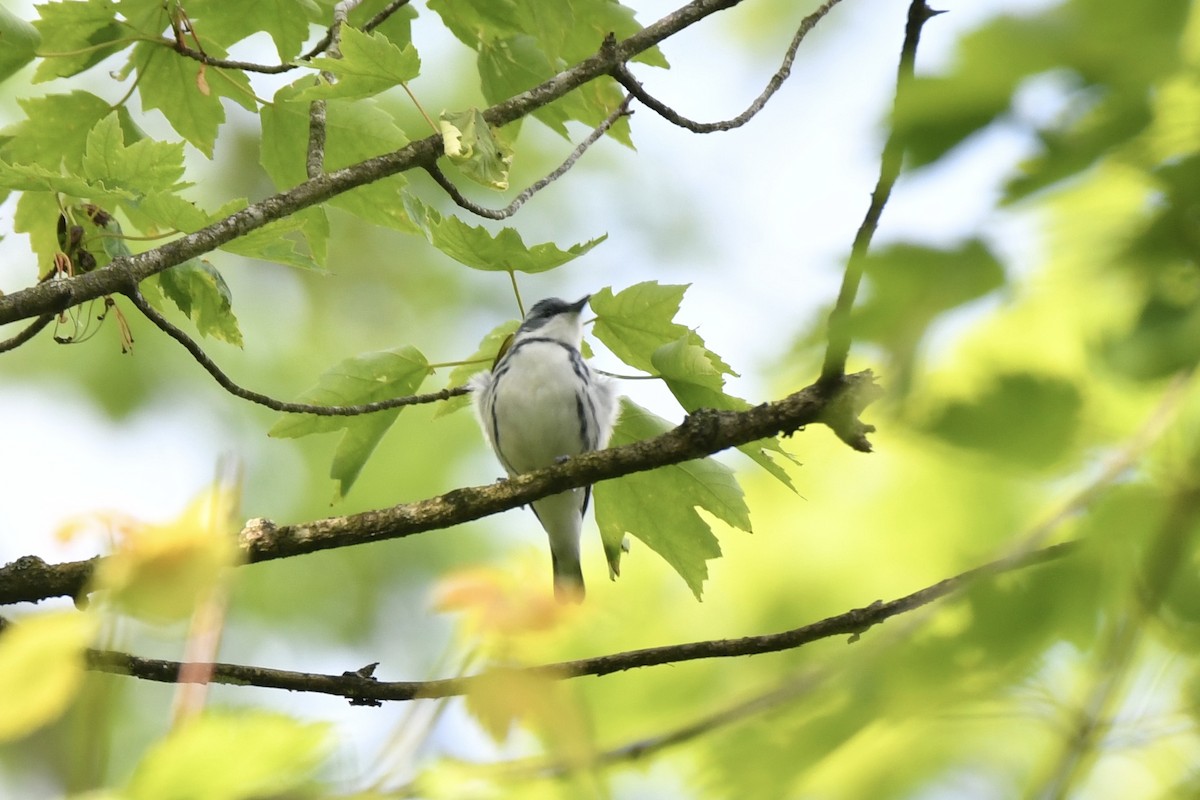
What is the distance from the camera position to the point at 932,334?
2.02ft

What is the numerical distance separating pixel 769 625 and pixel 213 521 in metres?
1.03

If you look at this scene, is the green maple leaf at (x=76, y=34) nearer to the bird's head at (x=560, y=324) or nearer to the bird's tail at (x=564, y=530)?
the bird's head at (x=560, y=324)

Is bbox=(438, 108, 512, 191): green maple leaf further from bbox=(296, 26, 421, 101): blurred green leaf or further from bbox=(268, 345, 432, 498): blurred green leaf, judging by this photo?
bbox=(268, 345, 432, 498): blurred green leaf

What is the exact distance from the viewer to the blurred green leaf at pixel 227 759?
690 millimetres

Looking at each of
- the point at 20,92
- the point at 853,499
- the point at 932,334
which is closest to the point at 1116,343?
the point at 932,334

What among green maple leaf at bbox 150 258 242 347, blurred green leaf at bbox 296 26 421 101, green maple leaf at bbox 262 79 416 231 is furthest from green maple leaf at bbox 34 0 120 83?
blurred green leaf at bbox 296 26 421 101

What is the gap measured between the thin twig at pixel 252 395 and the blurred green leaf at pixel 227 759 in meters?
1.54

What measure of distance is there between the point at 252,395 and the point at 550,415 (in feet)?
6.88

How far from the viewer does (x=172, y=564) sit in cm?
71

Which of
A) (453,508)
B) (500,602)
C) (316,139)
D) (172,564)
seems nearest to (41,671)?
(172,564)

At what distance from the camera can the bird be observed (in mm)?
4391

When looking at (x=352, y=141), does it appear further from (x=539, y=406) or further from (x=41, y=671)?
(x=41, y=671)

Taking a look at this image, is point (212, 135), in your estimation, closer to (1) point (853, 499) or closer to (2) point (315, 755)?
(1) point (853, 499)

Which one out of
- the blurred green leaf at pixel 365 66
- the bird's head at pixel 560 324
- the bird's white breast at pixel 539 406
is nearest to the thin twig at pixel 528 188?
the blurred green leaf at pixel 365 66
